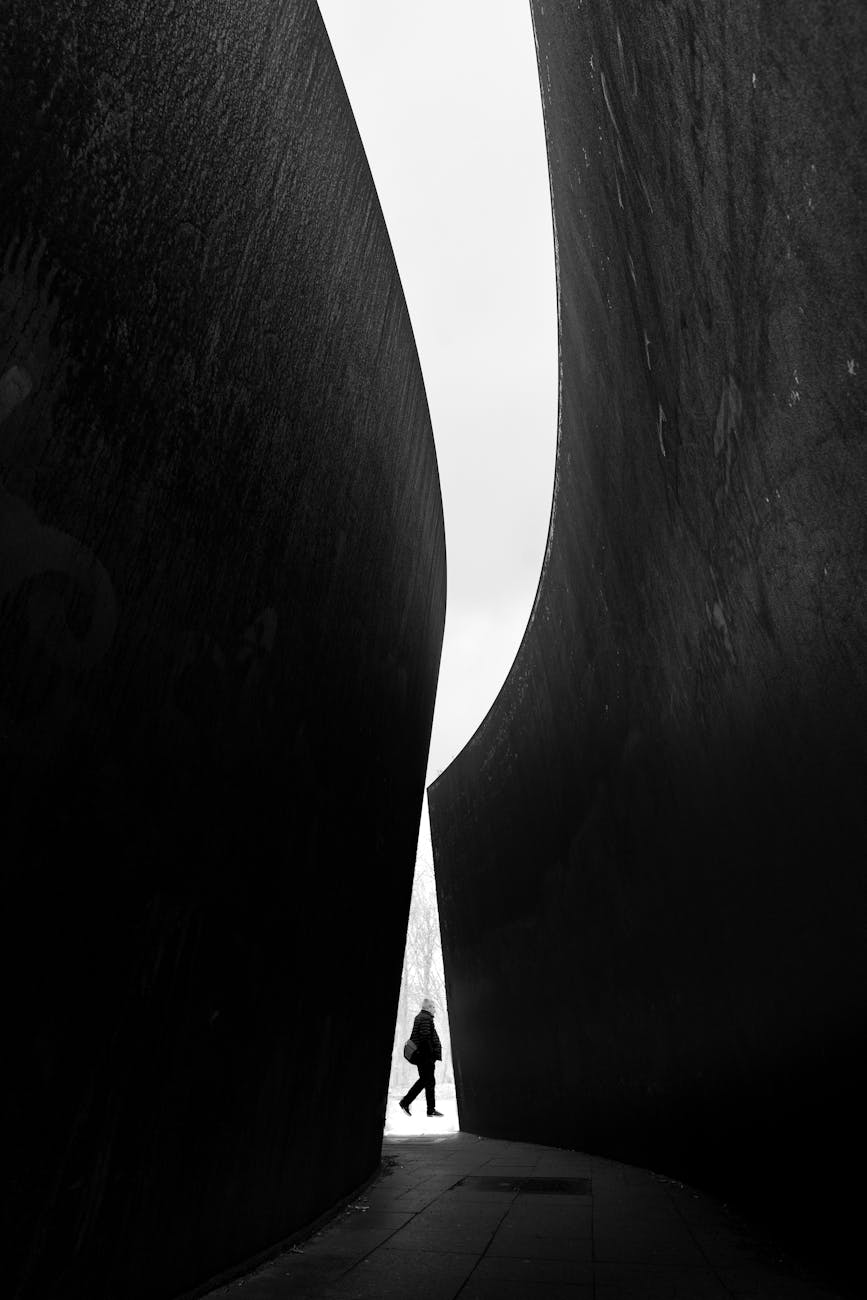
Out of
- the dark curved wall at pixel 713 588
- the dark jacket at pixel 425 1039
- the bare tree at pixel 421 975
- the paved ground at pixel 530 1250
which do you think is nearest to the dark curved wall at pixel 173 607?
the paved ground at pixel 530 1250

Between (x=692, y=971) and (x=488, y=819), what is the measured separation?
218 inches

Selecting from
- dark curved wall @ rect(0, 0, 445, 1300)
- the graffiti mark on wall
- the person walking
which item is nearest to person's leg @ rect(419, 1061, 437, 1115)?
the person walking

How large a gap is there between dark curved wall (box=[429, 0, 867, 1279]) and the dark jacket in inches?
96.8

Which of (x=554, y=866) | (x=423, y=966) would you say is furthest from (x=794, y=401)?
(x=423, y=966)

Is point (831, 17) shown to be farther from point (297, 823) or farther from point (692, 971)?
point (692, 971)

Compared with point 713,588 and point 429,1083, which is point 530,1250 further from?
point 429,1083

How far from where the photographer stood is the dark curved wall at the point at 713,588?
2.72 m

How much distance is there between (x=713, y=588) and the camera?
14.7ft

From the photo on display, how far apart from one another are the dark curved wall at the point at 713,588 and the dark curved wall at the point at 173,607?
4.66ft

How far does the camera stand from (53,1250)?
2523mm

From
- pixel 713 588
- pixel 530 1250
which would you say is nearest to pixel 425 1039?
pixel 530 1250

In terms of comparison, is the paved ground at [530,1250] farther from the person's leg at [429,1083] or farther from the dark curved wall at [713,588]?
the person's leg at [429,1083]

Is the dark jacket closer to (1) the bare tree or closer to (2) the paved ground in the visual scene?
(2) the paved ground

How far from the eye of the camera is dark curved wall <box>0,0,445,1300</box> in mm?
2367
